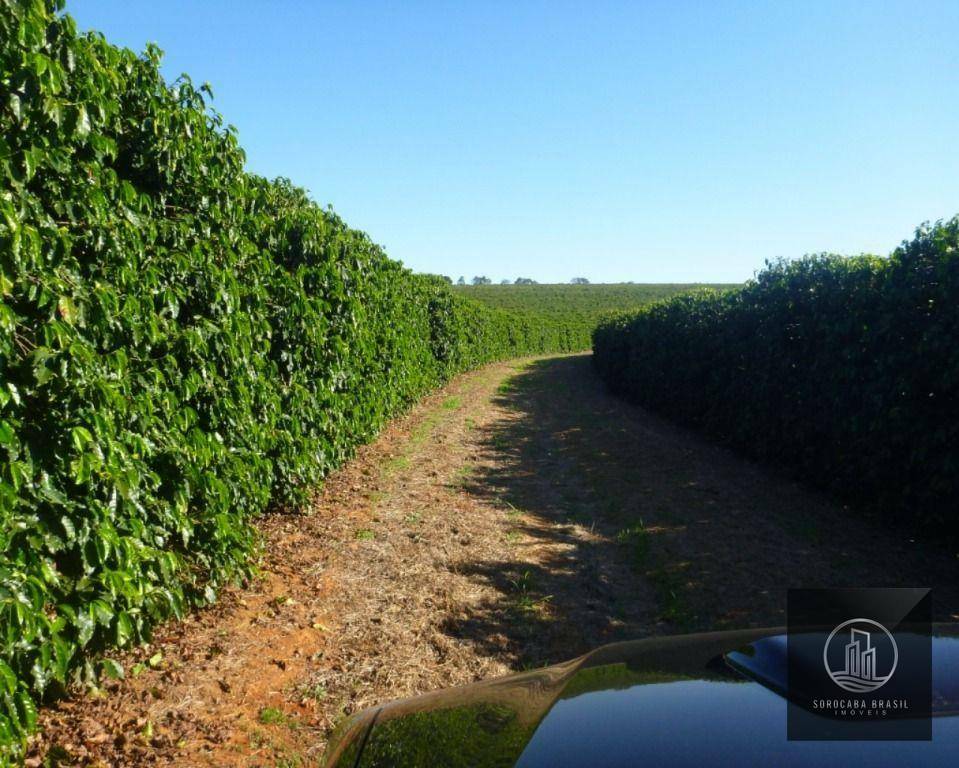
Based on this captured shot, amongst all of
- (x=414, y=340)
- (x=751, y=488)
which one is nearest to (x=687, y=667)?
(x=751, y=488)

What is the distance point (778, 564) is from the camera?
6.11 meters

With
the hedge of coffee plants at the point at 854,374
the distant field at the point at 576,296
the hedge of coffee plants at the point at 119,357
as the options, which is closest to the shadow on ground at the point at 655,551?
the hedge of coffee plants at the point at 854,374

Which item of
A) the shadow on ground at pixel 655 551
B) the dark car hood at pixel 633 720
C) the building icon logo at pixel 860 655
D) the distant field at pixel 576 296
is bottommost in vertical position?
the shadow on ground at pixel 655 551

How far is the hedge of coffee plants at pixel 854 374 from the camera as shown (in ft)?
20.6

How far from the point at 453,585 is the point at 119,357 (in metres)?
3.46

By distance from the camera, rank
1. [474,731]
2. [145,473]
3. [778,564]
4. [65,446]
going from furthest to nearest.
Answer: [778,564] → [145,473] → [65,446] → [474,731]

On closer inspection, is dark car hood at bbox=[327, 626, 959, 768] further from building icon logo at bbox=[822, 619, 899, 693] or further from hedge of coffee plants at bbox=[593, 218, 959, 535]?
hedge of coffee plants at bbox=[593, 218, 959, 535]

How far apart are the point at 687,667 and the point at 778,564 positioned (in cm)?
464

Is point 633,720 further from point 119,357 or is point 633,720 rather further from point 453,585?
point 453,585

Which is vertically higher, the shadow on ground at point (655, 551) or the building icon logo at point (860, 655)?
the building icon logo at point (860, 655)

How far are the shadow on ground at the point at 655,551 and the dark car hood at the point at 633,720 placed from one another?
225 centimetres

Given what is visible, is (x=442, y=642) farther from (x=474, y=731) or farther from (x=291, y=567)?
(x=474, y=731)

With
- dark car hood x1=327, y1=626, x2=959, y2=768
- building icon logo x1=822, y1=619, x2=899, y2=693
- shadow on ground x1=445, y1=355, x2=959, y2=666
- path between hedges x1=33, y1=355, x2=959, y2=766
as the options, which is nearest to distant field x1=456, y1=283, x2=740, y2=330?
shadow on ground x1=445, y1=355, x2=959, y2=666

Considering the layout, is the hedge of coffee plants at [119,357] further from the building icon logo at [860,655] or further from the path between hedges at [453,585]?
the building icon logo at [860,655]
